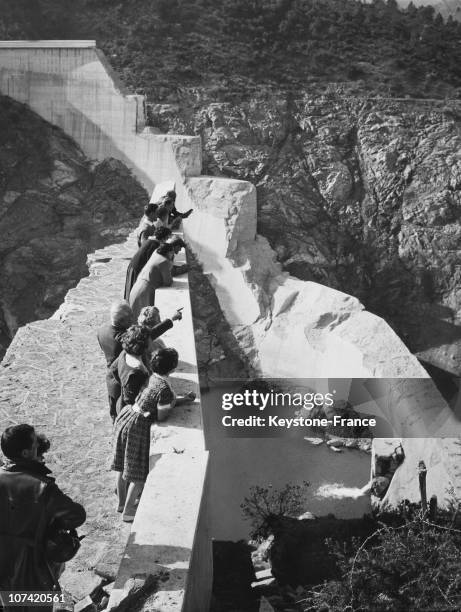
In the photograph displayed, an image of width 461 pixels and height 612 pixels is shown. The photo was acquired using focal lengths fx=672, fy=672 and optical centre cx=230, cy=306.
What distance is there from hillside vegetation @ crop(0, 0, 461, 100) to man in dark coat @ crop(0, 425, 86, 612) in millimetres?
22676

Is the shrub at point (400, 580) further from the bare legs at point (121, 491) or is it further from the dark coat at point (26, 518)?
the dark coat at point (26, 518)

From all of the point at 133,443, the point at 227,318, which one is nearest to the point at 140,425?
the point at 133,443

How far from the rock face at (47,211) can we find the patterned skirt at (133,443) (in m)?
15.3

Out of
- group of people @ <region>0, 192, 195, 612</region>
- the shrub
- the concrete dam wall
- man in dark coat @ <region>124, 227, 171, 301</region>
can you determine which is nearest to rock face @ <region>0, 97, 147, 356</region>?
the concrete dam wall

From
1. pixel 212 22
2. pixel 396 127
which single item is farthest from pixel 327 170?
pixel 212 22

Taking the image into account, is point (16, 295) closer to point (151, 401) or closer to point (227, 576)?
point (227, 576)

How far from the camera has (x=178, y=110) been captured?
929 inches

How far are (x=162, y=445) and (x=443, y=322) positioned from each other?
67.8 feet

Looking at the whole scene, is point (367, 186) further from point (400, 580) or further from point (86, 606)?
point (86, 606)

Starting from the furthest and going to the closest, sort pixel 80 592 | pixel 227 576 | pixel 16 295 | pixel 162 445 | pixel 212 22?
pixel 212 22 < pixel 16 295 < pixel 227 576 < pixel 162 445 < pixel 80 592

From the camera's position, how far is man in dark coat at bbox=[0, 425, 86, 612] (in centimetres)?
268

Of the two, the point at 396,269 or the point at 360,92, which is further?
the point at 360,92
